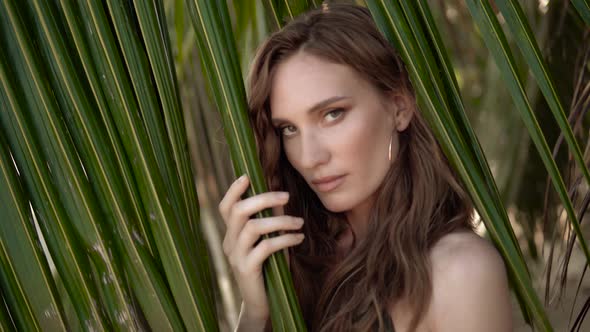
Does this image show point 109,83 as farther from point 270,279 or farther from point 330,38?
point 330,38

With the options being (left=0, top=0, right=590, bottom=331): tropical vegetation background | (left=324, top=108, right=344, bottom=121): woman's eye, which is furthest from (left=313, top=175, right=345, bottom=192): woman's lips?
(left=0, top=0, right=590, bottom=331): tropical vegetation background

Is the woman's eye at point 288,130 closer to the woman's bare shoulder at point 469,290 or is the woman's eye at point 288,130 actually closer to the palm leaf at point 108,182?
the woman's bare shoulder at point 469,290

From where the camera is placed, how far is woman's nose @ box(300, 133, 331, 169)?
1.37 meters

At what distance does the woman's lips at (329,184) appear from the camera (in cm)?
140

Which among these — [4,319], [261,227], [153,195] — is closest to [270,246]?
[261,227]

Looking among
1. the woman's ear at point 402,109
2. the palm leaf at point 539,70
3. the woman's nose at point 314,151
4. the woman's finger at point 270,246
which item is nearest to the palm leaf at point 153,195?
the woman's finger at point 270,246

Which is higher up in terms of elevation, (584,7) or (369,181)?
(584,7)

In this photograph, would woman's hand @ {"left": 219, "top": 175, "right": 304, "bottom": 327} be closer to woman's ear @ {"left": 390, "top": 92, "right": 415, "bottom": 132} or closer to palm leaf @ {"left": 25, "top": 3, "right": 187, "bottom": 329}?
palm leaf @ {"left": 25, "top": 3, "right": 187, "bottom": 329}

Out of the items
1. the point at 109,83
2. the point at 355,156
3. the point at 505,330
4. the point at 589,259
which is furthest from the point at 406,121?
the point at 109,83

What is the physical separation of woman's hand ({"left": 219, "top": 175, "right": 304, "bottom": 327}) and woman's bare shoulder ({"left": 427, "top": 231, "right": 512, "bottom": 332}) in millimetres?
303

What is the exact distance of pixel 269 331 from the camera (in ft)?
Result: 4.97

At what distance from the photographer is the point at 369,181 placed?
1446 mm

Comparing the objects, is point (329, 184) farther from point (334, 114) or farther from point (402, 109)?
point (402, 109)

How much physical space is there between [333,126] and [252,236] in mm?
365
